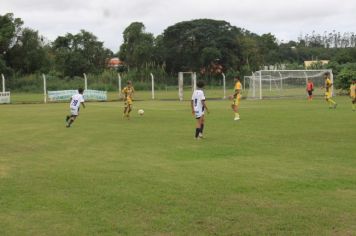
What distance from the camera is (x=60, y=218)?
6867 millimetres

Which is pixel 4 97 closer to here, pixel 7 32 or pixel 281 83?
pixel 281 83

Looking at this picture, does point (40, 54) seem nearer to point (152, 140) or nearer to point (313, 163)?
point (152, 140)

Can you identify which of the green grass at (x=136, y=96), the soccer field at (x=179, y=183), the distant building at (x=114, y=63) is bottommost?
the soccer field at (x=179, y=183)

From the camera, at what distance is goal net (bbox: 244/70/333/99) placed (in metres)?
44.5

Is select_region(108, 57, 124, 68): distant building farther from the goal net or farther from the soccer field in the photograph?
the soccer field

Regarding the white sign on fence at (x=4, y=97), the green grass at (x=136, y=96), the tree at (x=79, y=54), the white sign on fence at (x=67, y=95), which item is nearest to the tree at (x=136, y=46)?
the tree at (x=79, y=54)

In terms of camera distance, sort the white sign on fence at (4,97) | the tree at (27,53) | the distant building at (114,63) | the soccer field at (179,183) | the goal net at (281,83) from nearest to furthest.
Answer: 1. the soccer field at (179,183)
2. the white sign on fence at (4,97)
3. the goal net at (281,83)
4. the tree at (27,53)
5. the distant building at (114,63)

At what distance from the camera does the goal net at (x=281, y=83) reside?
146ft

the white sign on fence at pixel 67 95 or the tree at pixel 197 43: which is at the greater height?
the tree at pixel 197 43

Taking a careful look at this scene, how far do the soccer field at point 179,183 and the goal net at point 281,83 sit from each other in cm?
2787

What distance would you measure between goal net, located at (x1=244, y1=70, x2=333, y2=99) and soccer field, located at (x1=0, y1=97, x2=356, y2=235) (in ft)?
91.4

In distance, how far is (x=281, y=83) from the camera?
150 feet

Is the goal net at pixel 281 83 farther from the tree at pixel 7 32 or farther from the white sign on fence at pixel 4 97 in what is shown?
the tree at pixel 7 32

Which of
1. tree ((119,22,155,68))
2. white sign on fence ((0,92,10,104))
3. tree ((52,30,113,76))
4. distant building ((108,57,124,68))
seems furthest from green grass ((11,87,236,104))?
distant building ((108,57,124,68))
